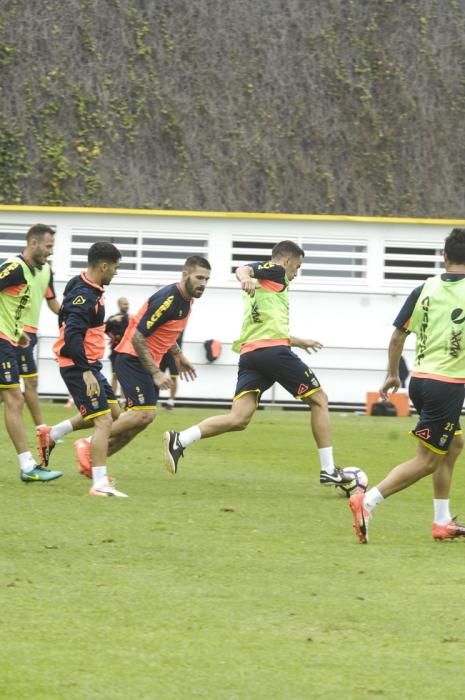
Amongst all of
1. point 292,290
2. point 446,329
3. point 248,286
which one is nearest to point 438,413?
point 446,329

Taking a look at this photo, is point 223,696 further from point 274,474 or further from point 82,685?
point 274,474

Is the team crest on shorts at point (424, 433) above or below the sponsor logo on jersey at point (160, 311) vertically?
below

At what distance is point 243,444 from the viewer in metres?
18.8

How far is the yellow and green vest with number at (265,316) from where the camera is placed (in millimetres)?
13406

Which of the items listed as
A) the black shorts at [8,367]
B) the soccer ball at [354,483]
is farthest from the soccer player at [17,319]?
the soccer ball at [354,483]

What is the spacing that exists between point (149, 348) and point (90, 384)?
4.41ft

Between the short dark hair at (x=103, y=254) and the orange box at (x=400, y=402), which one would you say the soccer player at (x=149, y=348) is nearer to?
the short dark hair at (x=103, y=254)

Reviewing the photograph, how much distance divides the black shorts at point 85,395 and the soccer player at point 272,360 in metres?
0.99

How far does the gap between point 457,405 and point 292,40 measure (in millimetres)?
23234

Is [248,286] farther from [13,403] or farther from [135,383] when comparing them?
[13,403]

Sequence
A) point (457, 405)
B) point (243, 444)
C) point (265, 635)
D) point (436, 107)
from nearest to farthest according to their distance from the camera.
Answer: point (265, 635)
point (457, 405)
point (243, 444)
point (436, 107)

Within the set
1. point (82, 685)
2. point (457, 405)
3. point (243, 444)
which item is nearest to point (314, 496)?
point (457, 405)

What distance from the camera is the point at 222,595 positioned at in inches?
318

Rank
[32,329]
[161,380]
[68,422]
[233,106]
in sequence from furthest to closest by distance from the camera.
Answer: [233,106] < [32,329] < [68,422] < [161,380]
